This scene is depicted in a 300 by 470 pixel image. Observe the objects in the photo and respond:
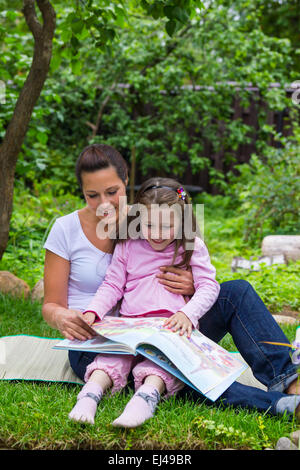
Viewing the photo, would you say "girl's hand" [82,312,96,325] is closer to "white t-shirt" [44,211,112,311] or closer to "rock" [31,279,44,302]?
"white t-shirt" [44,211,112,311]

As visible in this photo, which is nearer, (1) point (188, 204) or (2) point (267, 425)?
(2) point (267, 425)

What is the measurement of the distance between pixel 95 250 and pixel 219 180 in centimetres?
528

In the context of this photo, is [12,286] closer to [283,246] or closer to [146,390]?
[146,390]

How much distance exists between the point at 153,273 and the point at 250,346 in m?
0.50

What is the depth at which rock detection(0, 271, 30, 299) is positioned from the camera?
3512 mm

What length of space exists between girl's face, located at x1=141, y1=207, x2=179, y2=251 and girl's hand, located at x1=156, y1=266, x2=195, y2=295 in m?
0.14

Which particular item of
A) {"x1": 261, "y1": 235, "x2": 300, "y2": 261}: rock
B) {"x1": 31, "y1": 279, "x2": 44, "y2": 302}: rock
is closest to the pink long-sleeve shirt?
{"x1": 31, "y1": 279, "x2": 44, "y2": 302}: rock

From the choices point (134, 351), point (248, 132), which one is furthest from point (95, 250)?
point (248, 132)

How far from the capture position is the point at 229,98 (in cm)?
703

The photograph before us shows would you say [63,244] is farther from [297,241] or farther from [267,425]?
[297,241]

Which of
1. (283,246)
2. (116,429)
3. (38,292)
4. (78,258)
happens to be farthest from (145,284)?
(283,246)

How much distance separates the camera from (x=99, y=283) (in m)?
2.27
